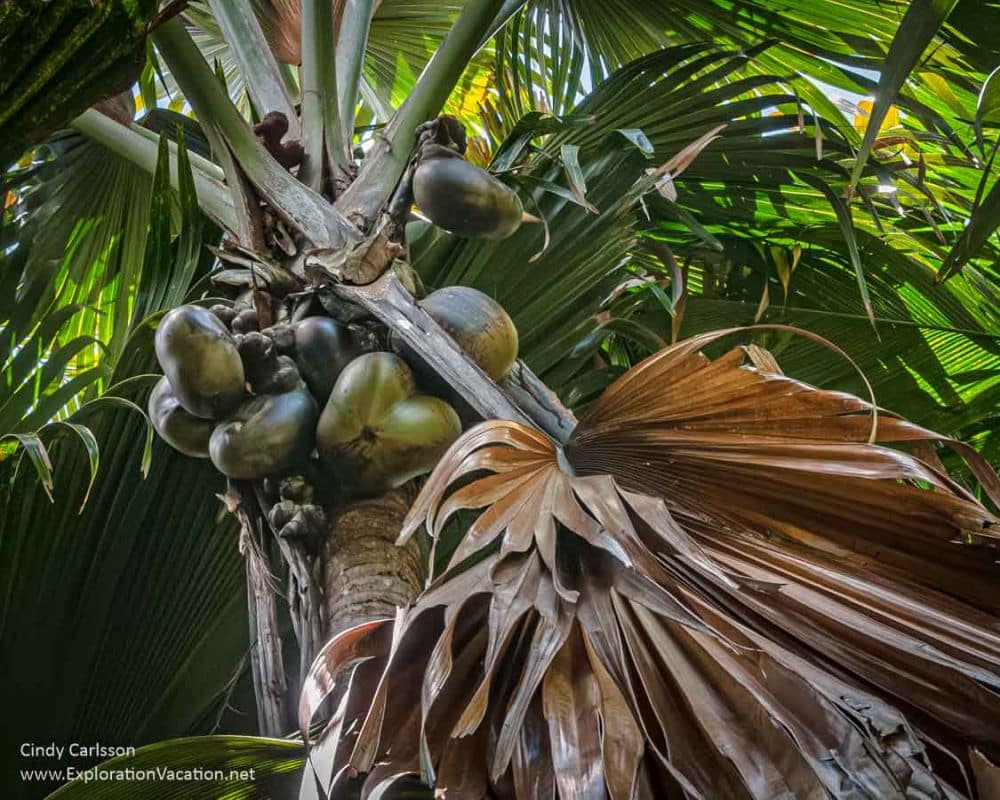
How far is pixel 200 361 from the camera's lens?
1336 mm

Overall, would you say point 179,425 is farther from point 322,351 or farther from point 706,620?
point 706,620

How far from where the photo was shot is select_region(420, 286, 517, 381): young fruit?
1394 millimetres

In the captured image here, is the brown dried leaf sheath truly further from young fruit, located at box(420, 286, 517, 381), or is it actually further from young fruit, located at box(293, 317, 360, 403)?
young fruit, located at box(293, 317, 360, 403)

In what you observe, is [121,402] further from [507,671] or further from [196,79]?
[507,671]

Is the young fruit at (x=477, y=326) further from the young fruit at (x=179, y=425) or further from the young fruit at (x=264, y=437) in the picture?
the young fruit at (x=179, y=425)

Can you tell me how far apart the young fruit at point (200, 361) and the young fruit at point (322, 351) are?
9 centimetres

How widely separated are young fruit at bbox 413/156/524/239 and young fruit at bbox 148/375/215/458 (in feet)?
1.39

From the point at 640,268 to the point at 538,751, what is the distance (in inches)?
55.7

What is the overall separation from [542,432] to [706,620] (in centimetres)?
33

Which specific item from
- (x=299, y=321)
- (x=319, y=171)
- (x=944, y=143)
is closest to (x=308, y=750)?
(x=299, y=321)

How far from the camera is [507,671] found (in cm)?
95

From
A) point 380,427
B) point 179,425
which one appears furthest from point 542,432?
point 179,425

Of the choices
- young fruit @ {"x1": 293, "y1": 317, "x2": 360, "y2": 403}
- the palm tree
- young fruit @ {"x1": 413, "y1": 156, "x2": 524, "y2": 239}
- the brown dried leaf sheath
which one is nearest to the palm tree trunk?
A: the palm tree

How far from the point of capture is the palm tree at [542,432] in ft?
2.96
